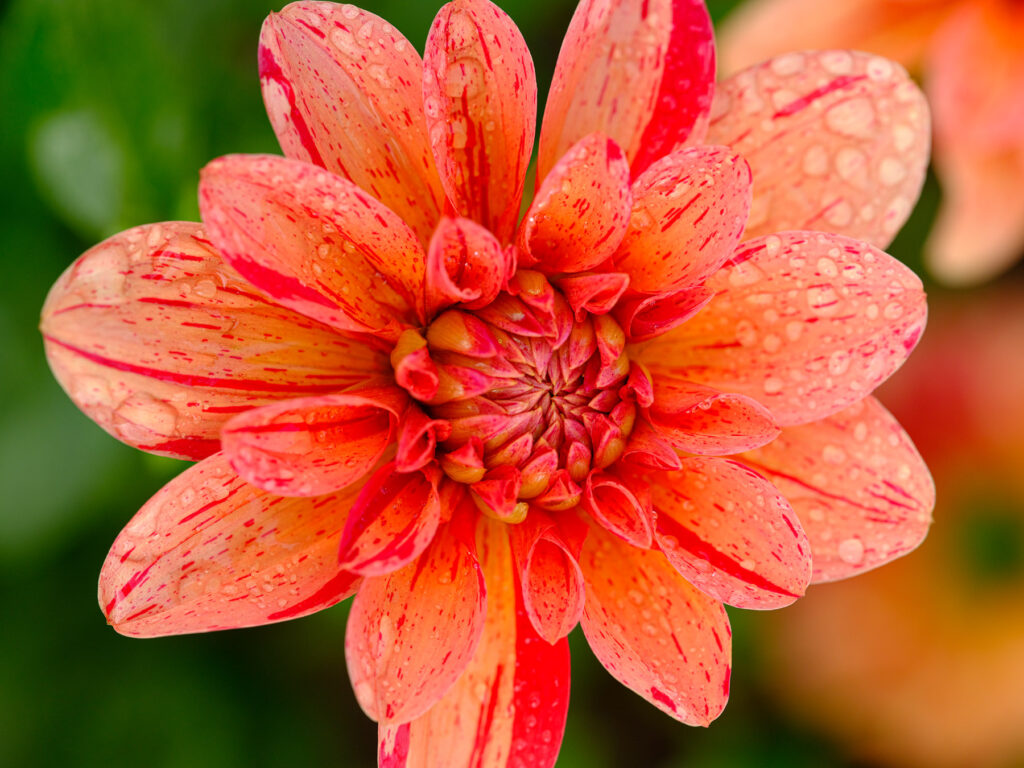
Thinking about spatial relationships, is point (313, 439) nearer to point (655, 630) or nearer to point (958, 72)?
point (655, 630)

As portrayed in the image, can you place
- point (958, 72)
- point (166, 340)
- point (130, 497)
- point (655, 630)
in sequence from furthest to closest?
point (130, 497), point (958, 72), point (655, 630), point (166, 340)

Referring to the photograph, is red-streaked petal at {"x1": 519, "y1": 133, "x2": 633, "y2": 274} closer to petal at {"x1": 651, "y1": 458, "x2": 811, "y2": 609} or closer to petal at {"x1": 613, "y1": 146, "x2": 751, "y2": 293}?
petal at {"x1": 613, "y1": 146, "x2": 751, "y2": 293}

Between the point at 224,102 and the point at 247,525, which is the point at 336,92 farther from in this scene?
the point at 224,102

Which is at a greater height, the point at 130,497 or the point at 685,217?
the point at 685,217

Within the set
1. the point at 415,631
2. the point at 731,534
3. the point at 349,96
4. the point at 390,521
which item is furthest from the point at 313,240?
the point at 731,534

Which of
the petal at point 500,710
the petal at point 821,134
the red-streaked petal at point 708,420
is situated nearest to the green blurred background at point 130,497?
the petal at point 500,710

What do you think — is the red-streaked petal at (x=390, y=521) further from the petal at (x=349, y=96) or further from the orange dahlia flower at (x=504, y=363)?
the petal at (x=349, y=96)

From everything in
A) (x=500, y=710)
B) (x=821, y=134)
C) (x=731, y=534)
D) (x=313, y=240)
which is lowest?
(x=500, y=710)
